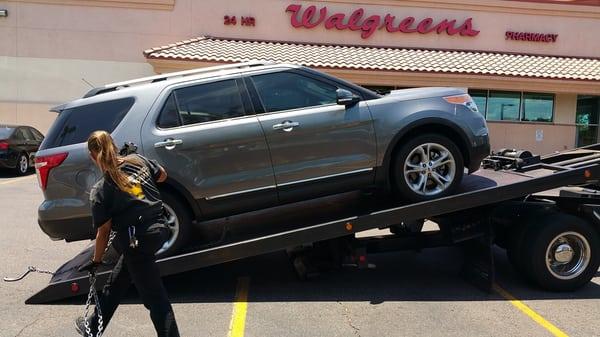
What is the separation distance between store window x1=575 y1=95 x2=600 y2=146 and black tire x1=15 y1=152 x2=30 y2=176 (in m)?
18.8

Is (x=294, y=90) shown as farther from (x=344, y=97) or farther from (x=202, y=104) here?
(x=202, y=104)

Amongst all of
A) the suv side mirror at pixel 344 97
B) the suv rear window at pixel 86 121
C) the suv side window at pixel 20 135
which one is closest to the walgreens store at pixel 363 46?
the suv side window at pixel 20 135

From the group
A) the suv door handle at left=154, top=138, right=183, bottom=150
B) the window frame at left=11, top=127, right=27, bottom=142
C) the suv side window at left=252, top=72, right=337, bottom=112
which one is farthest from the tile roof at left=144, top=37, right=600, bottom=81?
the suv door handle at left=154, top=138, right=183, bottom=150

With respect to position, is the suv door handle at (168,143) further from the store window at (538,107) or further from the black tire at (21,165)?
the store window at (538,107)

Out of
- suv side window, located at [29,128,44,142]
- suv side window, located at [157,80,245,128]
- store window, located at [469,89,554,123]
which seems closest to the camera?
suv side window, located at [157,80,245,128]

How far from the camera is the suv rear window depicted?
5051 mm

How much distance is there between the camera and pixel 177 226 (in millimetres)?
5012

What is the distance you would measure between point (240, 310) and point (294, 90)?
7.43 ft

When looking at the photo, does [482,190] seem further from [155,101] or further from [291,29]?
[291,29]

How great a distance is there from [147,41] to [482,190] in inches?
606

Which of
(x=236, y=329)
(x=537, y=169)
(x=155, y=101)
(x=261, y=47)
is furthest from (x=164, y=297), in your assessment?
(x=261, y=47)

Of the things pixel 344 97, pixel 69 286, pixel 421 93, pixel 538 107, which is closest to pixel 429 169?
pixel 421 93

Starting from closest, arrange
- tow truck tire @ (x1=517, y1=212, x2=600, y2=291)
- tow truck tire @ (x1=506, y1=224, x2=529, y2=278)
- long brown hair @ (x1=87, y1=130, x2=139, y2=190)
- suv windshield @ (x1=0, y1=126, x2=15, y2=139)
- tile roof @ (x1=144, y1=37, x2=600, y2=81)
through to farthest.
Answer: long brown hair @ (x1=87, y1=130, x2=139, y2=190) → tow truck tire @ (x1=517, y1=212, x2=600, y2=291) → tow truck tire @ (x1=506, y1=224, x2=529, y2=278) → suv windshield @ (x1=0, y1=126, x2=15, y2=139) → tile roof @ (x1=144, y1=37, x2=600, y2=81)

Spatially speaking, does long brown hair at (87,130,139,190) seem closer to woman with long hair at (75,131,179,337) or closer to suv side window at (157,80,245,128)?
woman with long hair at (75,131,179,337)
